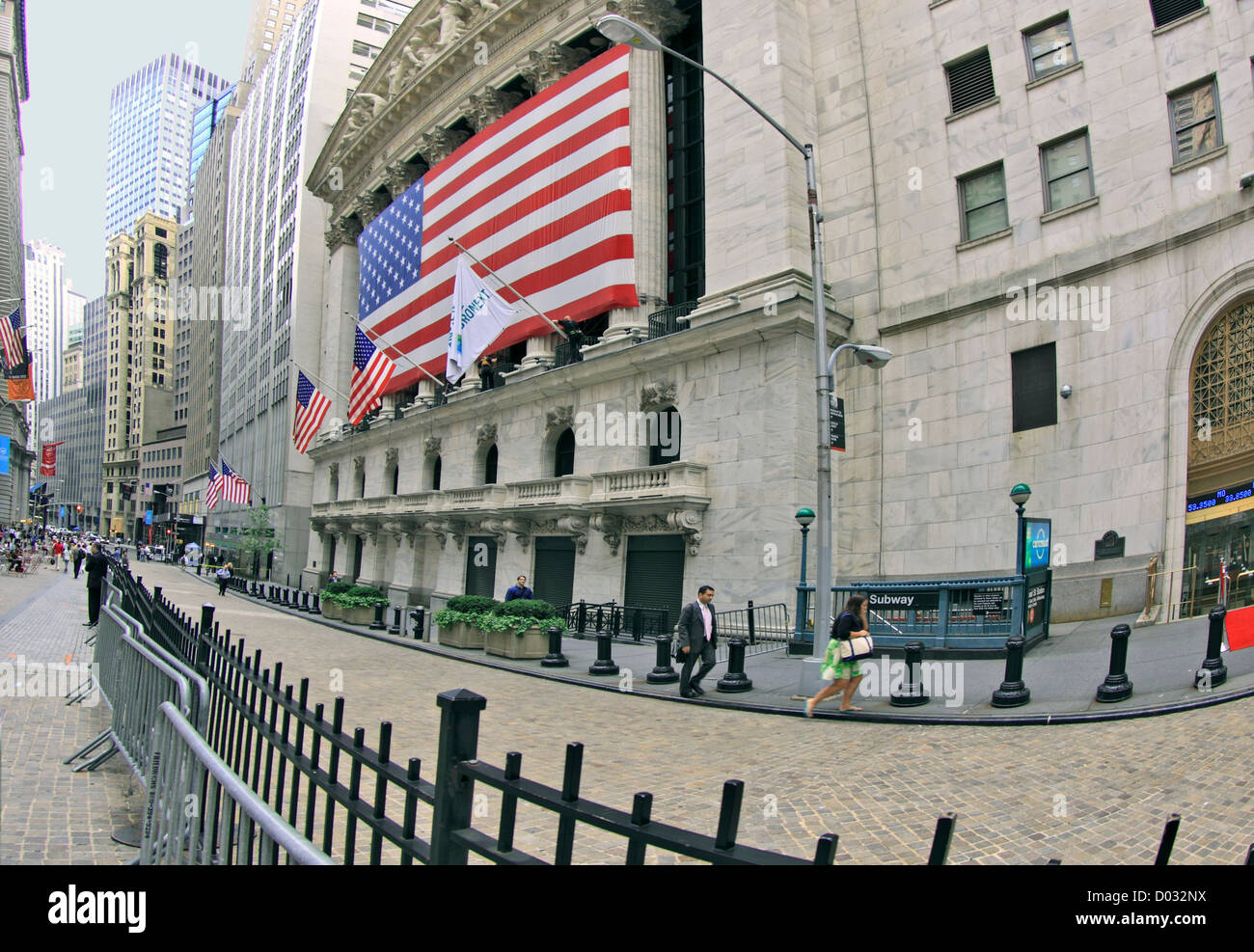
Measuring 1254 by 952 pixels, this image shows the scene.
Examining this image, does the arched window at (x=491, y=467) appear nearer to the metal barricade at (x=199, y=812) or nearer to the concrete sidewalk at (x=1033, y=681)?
the concrete sidewalk at (x=1033, y=681)

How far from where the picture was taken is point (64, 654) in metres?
14.8

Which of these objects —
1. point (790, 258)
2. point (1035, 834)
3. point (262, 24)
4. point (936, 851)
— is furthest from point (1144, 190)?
point (262, 24)

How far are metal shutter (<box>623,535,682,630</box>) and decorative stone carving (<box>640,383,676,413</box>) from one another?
4.26 metres

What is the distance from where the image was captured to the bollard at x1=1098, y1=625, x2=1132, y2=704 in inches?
383

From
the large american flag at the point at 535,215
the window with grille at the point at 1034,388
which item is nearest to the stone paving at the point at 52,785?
the window with grille at the point at 1034,388

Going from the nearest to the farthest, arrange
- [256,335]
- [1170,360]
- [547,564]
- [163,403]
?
[1170,360] < [547,564] < [256,335] < [163,403]

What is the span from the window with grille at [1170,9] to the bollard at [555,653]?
19331 mm

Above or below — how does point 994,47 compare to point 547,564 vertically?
above

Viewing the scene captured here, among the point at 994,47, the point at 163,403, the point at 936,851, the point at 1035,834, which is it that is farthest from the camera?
the point at 163,403

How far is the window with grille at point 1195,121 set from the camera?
53.7ft

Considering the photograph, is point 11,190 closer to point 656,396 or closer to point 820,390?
point 656,396

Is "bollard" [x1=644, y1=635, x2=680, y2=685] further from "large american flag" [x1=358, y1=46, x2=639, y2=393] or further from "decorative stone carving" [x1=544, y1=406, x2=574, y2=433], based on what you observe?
"decorative stone carving" [x1=544, y1=406, x2=574, y2=433]
